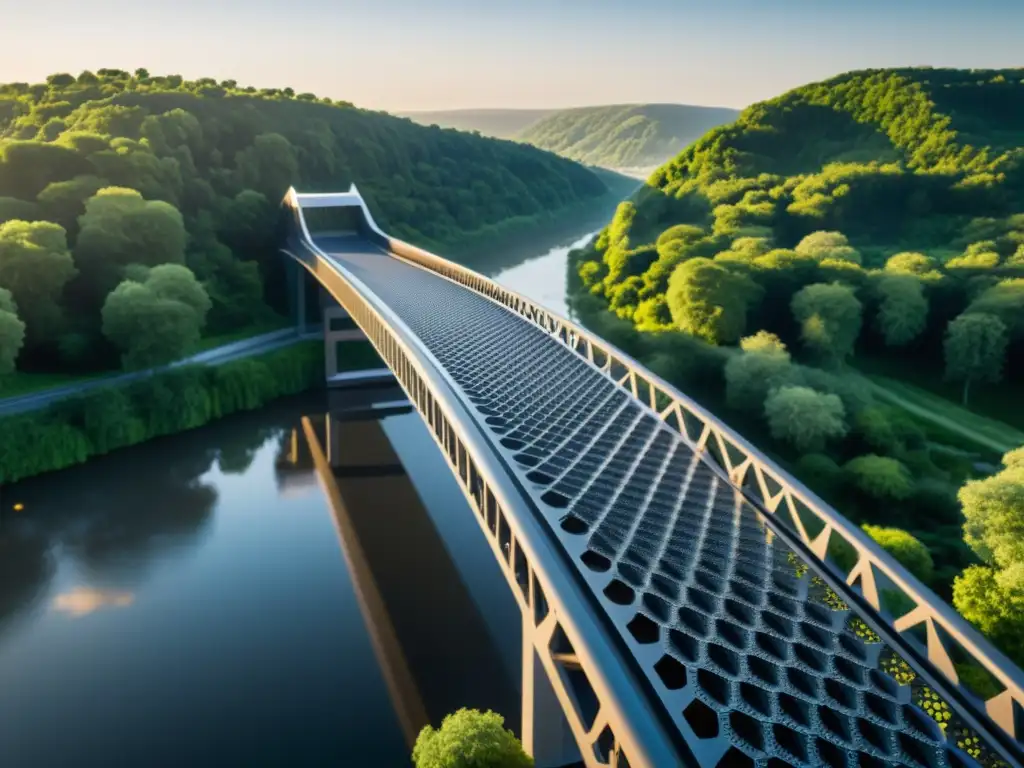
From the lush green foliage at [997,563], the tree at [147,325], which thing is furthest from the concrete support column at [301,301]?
the lush green foliage at [997,563]

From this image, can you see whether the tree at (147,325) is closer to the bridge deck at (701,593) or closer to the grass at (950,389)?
the bridge deck at (701,593)

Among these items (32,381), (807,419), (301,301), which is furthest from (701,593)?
(301,301)

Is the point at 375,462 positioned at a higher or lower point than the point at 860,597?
lower

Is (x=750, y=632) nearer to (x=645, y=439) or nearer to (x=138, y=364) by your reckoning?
(x=645, y=439)

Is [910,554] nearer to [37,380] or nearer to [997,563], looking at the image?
[997,563]

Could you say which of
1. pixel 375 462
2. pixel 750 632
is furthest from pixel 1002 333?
pixel 750 632

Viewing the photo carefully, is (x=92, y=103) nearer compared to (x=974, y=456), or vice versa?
(x=974, y=456)
